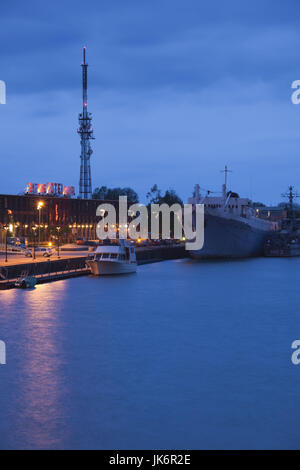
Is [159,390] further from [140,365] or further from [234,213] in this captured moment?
[234,213]

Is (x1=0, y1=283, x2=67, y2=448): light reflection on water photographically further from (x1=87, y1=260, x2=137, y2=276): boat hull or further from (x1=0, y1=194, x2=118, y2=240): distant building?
(x1=0, y1=194, x2=118, y2=240): distant building

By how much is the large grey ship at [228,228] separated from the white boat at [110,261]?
2521cm

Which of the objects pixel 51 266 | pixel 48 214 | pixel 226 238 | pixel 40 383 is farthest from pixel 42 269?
pixel 48 214

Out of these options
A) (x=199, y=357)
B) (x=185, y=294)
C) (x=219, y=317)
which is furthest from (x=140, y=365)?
(x=185, y=294)

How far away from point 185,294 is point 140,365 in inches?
1226

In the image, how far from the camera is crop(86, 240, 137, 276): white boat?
7871cm

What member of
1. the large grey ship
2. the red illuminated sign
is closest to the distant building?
the red illuminated sign

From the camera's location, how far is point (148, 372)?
29672mm

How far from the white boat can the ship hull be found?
2561 centimetres

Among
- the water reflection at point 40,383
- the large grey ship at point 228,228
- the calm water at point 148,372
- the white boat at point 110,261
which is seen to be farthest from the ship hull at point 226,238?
the water reflection at point 40,383

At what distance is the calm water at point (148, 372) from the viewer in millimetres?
21531

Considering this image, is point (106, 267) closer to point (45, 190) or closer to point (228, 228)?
point (228, 228)

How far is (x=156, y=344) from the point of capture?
36312 mm
